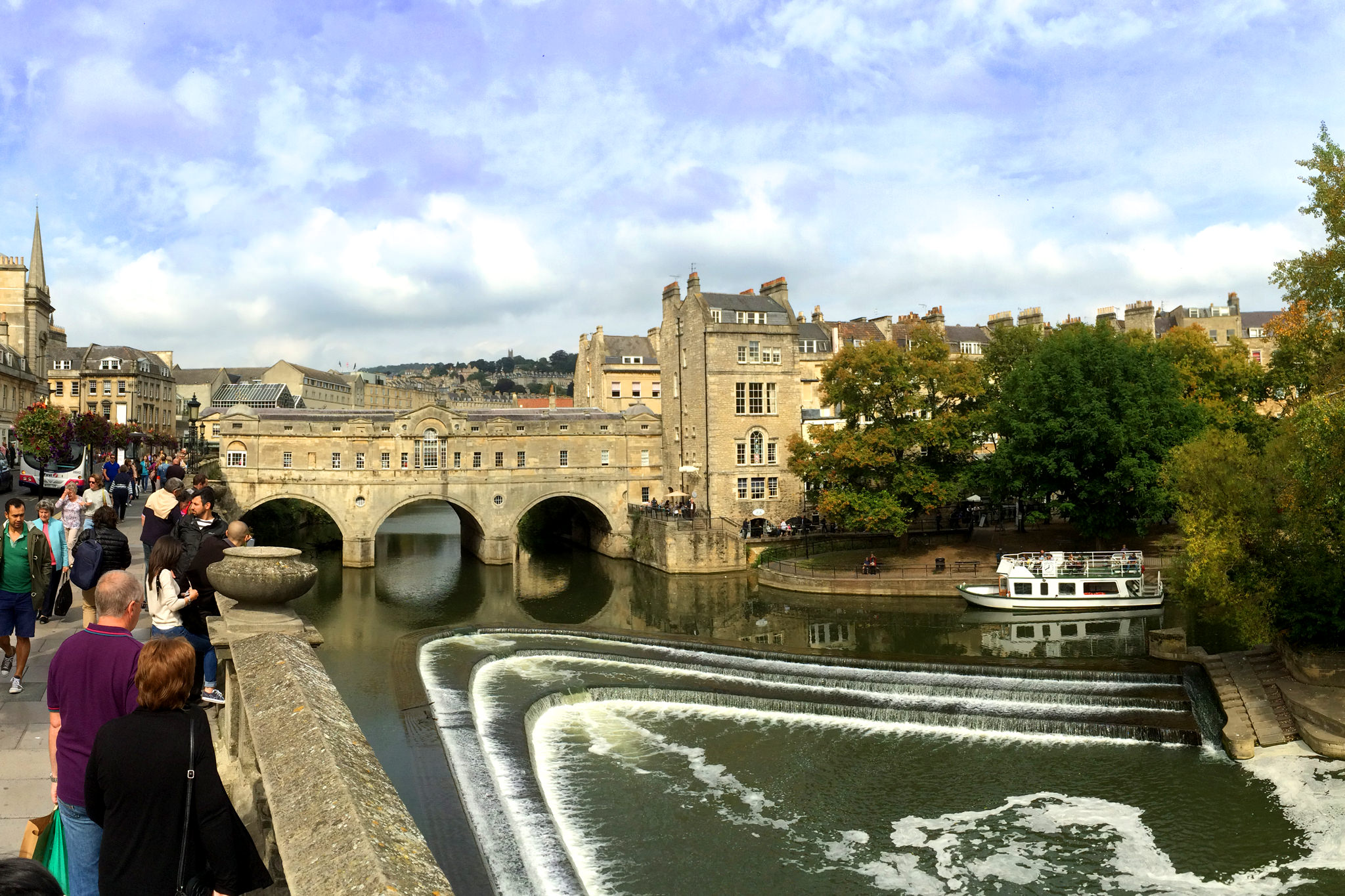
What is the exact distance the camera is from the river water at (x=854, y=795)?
1482cm

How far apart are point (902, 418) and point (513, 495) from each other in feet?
70.1

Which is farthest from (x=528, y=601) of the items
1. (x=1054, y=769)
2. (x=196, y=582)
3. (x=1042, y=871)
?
(x=196, y=582)

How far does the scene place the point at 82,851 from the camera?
220 inches

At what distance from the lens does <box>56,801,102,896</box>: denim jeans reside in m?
5.58

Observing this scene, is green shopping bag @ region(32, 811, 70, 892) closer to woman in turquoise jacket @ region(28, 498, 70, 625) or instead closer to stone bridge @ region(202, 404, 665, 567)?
woman in turquoise jacket @ region(28, 498, 70, 625)

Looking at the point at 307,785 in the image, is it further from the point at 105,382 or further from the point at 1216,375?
the point at 105,382

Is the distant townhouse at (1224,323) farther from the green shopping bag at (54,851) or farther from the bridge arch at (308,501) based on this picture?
the green shopping bag at (54,851)

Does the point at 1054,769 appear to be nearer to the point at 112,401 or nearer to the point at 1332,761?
the point at 1332,761

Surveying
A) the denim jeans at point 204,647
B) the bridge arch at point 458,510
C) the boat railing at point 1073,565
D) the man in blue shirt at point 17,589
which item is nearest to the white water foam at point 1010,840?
the denim jeans at point 204,647

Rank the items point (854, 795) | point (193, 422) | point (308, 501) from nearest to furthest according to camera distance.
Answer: point (854, 795), point (193, 422), point (308, 501)

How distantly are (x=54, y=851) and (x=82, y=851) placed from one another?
1.33 ft

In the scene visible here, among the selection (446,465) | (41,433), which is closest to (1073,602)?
(446,465)

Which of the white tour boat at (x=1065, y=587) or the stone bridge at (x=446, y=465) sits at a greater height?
the stone bridge at (x=446, y=465)

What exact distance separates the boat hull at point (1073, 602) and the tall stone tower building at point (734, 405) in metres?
16.7
